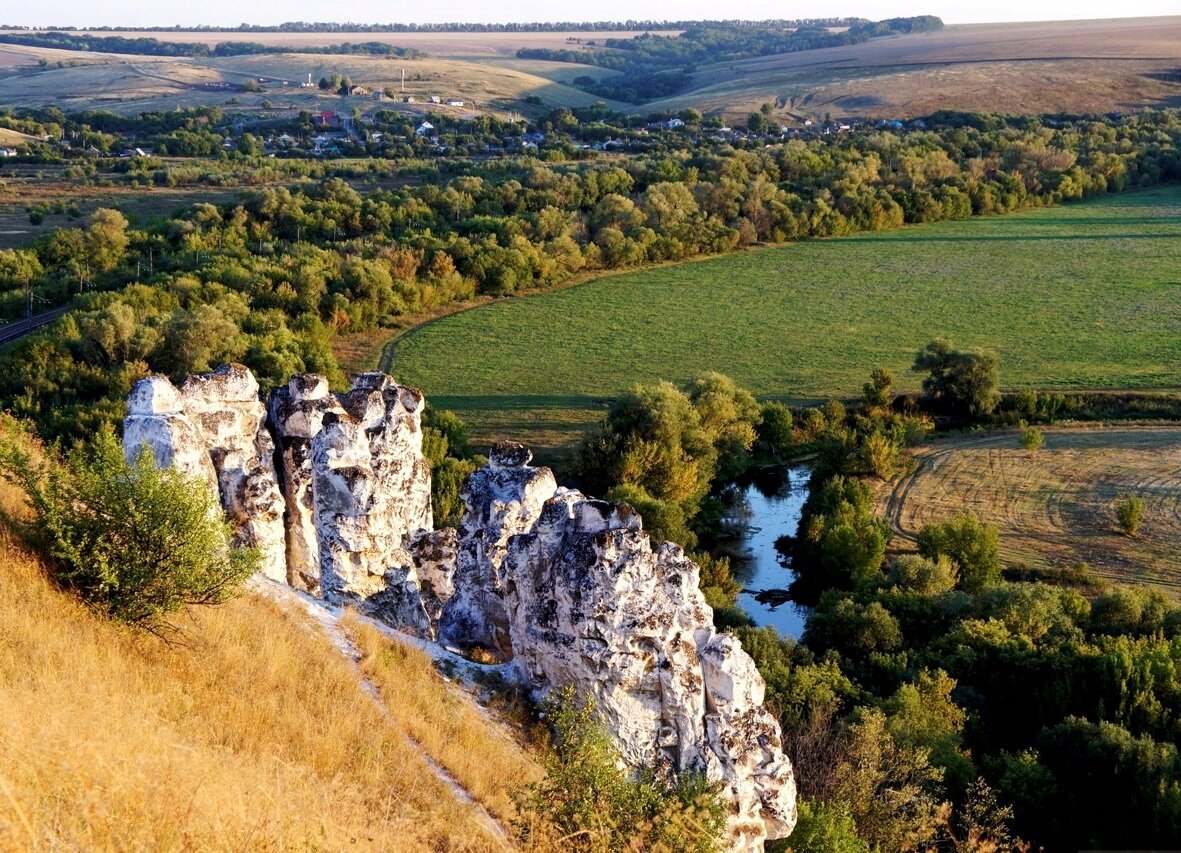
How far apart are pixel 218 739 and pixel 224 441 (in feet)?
23.7

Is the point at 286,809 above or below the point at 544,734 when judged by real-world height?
above

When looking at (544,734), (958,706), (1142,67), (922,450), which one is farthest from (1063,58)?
(544,734)

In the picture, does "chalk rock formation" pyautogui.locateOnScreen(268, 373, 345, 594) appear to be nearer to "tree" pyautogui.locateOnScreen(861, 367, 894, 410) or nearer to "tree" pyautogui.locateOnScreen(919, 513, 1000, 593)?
"tree" pyautogui.locateOnScreen(919, 513, 1000, 593)

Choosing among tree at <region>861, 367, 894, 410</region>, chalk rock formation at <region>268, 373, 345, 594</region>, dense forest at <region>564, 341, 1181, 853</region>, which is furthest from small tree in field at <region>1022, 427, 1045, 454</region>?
chalk rock formation at <region>268, 373, 345, 594</region>

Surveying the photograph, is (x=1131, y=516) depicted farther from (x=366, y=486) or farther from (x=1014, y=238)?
(x=1014, y=238)


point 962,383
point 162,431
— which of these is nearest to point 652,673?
point 162,431

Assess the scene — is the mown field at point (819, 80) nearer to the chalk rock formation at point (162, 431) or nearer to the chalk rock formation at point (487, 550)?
the chalk rock formation at point (487, 550)

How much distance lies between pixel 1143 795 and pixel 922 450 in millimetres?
25767

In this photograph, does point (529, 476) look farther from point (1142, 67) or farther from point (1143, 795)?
point (1142, 67)

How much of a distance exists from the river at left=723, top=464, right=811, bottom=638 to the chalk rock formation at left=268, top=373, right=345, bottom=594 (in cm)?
1640

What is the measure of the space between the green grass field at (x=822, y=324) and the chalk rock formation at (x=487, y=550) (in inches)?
1046

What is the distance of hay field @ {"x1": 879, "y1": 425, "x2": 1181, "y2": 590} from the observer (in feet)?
106

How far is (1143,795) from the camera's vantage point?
17.3m

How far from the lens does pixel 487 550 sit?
1462cm
